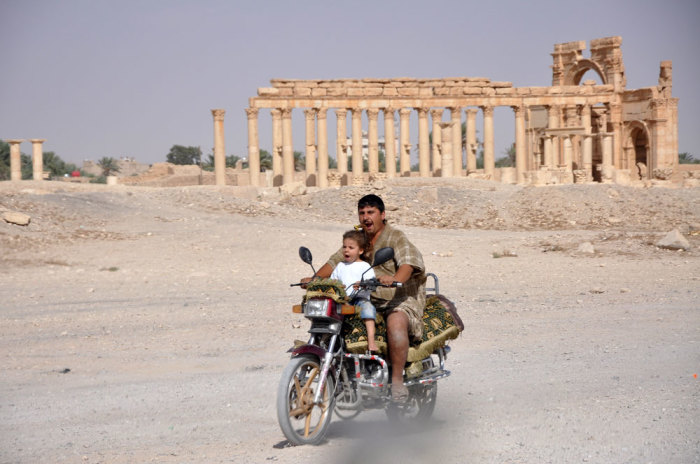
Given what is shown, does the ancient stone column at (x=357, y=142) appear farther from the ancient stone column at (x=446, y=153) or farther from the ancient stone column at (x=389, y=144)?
the ancient stone column at (x=446, y=153)

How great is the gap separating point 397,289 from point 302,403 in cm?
116

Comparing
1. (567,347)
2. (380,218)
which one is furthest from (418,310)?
(567,347)

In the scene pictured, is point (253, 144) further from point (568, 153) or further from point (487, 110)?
point (568, 153)

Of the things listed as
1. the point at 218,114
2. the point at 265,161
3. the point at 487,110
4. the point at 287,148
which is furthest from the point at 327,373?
the point at 265,161

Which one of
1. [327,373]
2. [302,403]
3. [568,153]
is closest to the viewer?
[302,403]

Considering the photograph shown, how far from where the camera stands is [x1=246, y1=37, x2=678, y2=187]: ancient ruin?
49.4 meters

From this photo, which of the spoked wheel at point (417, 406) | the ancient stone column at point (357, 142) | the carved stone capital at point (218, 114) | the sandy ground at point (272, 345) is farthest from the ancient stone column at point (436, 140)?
the spoked wheel at point (417, 406)

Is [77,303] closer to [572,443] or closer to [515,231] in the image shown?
[572,443]

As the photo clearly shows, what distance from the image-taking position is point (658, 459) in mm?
6301

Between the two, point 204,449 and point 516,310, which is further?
point 516,310

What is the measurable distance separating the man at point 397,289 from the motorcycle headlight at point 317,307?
364 millimetres

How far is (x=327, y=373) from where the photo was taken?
682cm

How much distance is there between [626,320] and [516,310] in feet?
5.92

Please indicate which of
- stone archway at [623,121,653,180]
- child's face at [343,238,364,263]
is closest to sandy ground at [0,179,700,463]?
child's face at [343,238,364,263]
